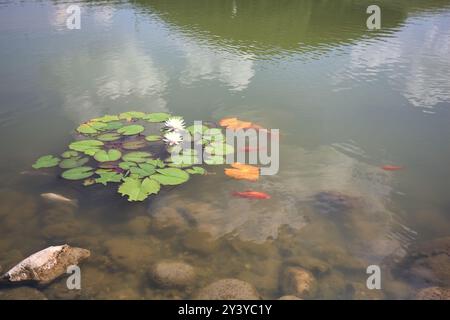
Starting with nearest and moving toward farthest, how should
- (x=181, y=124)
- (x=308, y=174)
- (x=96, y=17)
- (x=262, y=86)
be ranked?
(x=308, y=174), (x=181, y=124), (x=262, y=86), (x=96, y=17)

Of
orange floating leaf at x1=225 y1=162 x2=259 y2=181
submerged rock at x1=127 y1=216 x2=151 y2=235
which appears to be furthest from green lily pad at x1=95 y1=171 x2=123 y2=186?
orange floating leaf at x1=225 y1=162 x2=259 y2=181

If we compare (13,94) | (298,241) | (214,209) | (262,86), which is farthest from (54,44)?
(298,241)

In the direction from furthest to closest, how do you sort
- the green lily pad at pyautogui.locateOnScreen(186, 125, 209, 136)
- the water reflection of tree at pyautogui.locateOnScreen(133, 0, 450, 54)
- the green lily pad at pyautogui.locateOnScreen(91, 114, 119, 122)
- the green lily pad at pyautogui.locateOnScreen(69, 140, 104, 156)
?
the water reflection of tree at pyautogui.locateOnScreen(133, 0, 450, 54), the green lily pad at pyautogui.locateOnScreen(91, 114, 119, 122), the green lily pad at pyautogui.locateOnScreen(186, 125, 209, 136), the green lily pad at pyautogui.locateOnScreen(69, 140, 104, 156)

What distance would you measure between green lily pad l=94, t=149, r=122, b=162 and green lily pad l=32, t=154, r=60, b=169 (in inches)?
31.6

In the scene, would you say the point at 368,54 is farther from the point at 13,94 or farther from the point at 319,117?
the point at 13,94

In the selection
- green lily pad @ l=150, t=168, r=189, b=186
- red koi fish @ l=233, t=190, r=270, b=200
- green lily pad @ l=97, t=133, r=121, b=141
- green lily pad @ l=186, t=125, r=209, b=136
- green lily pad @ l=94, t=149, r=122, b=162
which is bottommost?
red koi fish @ l=233, t=190, r=270, b=200

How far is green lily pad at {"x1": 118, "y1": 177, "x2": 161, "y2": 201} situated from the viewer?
6180 mm

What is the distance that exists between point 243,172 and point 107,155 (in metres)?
2.60

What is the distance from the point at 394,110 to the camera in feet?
32.9

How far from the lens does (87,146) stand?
7426 mm

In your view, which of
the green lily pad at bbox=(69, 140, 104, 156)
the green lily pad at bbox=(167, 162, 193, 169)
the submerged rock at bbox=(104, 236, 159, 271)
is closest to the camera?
the submerged rock at bbox=(104, 236, 159, 271)

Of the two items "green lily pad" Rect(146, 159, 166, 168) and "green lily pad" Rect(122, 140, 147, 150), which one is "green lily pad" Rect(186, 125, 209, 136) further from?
"green lily pad" Rect(146, 159, 166, 168)

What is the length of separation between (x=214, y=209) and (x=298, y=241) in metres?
1.50

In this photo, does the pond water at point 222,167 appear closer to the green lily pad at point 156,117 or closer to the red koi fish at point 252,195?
the red koi fish at point 252,195
